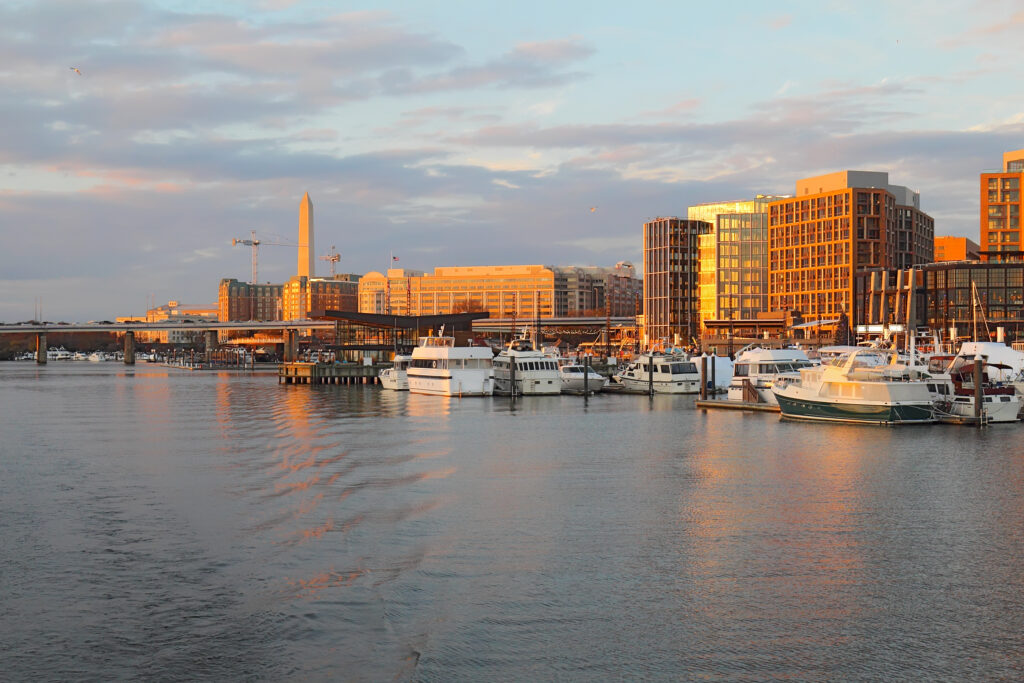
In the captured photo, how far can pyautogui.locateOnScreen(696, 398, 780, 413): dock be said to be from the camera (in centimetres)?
7350

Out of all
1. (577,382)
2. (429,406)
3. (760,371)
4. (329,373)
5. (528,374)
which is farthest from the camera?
(329,373)

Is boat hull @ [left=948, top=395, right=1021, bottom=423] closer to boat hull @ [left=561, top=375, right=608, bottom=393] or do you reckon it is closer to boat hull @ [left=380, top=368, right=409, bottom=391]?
boat hull @ [left=561, top=375, right=608, bottom=393]

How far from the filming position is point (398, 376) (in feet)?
360

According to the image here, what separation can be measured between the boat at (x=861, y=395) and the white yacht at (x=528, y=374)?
32342 mm

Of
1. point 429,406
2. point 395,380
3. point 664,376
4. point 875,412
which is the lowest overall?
point 429,406

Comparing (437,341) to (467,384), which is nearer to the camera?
(467,384)

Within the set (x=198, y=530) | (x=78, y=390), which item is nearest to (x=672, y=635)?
(x=198, y=530)

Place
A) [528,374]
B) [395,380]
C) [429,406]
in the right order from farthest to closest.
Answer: [395,380], [528,374], [429,406]

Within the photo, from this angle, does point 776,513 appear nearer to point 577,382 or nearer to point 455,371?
point 455,371

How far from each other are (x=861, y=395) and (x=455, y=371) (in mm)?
41082

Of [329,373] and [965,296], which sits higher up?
[965,296]

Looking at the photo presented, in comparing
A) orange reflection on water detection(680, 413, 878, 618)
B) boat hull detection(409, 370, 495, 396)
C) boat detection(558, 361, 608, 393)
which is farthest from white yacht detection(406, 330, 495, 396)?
orange reflection on water detection(680, 413, 878, 618)

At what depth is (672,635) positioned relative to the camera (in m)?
19.2

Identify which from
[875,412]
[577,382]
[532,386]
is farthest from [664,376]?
[875,412]
